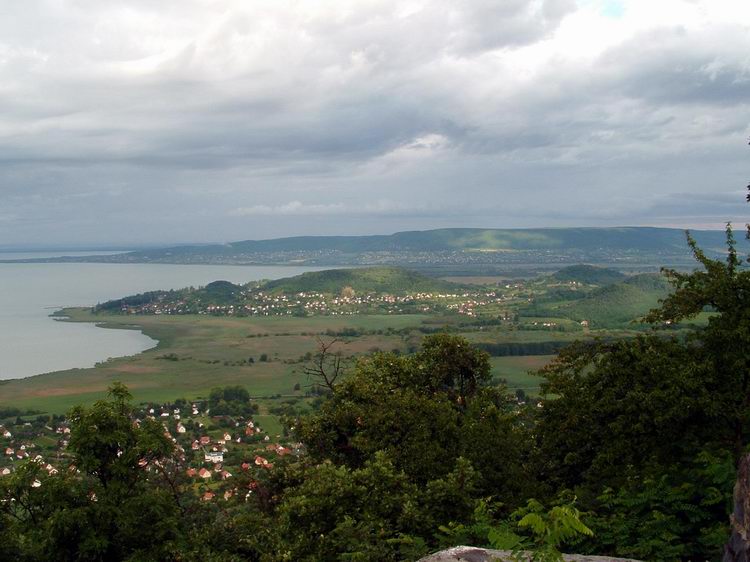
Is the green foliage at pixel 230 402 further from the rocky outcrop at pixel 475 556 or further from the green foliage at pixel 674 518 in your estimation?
→ the rocky outcrop at pixel 475 556

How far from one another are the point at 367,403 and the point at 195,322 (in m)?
121

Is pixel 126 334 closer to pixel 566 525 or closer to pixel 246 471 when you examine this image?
pixel 246 471

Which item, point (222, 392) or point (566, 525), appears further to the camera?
point (222, 392)

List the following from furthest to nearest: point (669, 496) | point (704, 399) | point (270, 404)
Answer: point (270, 404) → point (704, 399) → point (669, 496)

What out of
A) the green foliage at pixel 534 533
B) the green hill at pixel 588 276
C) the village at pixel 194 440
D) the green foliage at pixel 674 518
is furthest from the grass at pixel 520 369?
the green hill at pixel 588 276

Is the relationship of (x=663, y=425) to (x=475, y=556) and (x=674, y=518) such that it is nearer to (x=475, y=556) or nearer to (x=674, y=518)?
(x=674, y=518)

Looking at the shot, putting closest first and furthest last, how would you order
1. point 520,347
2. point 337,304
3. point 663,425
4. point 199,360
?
point 663,425, point 520,347, point 199,360, point 337,304

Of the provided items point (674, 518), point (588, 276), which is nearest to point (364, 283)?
point (588, 276)

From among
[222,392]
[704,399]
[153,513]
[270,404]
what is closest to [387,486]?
[153,513]

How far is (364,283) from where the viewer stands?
17975 centimetres

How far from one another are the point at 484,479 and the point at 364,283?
16623 centimetres

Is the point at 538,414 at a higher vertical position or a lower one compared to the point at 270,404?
higher

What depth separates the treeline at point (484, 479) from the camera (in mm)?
9594

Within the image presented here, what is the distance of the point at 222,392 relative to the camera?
212ft
